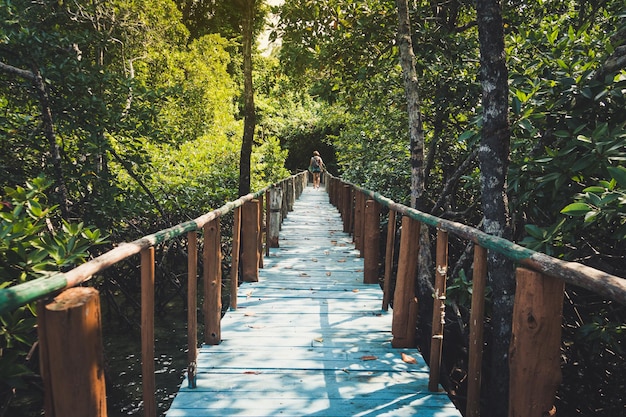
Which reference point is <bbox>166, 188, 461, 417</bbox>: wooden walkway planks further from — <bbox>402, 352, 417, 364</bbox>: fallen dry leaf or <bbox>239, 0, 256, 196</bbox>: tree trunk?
<bbox>239, 0, 256, 196</bbox>: tree trunk

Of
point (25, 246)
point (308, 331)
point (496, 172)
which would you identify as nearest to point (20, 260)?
point (25, 246)

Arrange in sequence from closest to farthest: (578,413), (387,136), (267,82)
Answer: (578,413) → (387,136) → (267,82)

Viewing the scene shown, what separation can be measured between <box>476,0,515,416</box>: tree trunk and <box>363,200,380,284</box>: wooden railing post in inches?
87.6

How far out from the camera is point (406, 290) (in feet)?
13.1

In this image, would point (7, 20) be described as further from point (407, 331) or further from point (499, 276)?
point (499, 276)

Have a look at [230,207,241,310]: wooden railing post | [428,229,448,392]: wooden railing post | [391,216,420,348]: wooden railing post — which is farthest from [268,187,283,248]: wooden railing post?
[428,229,448,392]: wooden railing post

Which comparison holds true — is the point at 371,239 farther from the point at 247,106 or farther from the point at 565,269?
the point at 247,106

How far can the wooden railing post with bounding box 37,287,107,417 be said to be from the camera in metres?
1.58

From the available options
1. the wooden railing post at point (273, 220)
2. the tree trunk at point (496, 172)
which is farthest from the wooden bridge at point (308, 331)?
the wooden railing post at point (273, 220)

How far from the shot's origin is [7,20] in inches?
232

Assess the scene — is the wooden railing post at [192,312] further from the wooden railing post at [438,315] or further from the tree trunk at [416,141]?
the tree trunk at [416,141]

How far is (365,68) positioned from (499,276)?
4.84m

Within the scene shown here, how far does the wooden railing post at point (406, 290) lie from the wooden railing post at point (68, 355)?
2.76m

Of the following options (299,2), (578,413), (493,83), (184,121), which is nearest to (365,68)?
(299,2)
